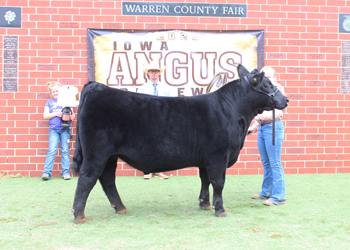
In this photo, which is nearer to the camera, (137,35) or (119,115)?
(119,115)

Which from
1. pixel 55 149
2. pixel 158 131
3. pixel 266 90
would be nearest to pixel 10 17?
pixel 55 149

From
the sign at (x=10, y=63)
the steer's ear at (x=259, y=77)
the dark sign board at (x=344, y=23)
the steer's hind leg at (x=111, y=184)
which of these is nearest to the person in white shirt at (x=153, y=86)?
the steer's hind leg at (x=111, y=184)

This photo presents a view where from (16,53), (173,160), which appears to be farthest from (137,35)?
(173,160)

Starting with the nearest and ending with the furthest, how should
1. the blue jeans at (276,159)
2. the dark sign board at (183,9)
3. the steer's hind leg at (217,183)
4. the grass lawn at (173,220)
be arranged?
the grass lawn at (173,220) < the steer's hind leg at (217,183) < the blue jeans at (276,159) < the dark sign board at (183,9)

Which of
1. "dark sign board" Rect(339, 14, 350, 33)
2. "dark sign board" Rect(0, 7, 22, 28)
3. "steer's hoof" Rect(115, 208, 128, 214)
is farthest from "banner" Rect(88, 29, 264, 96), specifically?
"steer's hoof" Rect(115, 208, 128, 214)

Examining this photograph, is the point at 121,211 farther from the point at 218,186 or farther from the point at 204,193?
the point at 218,186

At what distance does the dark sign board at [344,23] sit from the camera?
6.56m

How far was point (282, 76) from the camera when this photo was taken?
21.4 feet

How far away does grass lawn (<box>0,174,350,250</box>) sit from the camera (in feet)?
9.45

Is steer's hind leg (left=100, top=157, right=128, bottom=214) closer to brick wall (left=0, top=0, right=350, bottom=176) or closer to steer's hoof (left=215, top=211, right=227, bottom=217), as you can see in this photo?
steer's hoof (left=215, top=211, right=227, bottom=217)

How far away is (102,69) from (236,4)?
9.75 feet

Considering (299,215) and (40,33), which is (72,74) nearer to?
(40,33)

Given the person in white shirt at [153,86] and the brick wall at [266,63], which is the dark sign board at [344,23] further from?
the person in white shirt at [153,86]

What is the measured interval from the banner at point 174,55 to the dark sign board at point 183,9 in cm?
37
